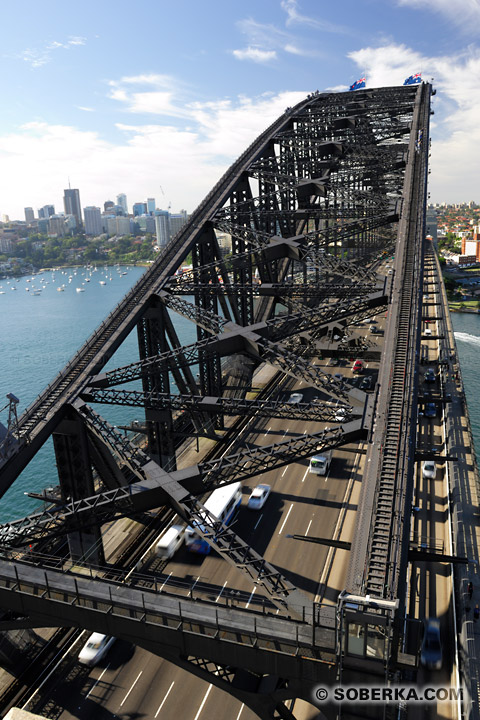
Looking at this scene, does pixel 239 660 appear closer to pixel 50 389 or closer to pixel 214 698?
pixel 214 698

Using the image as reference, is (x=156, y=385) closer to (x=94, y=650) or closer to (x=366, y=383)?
(x=94, y=650)

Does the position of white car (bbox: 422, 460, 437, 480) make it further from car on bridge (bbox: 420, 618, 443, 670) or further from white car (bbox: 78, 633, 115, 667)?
white car (bbox: 78, 633, 115, 667)

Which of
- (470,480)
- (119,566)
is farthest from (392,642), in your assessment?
(470,480)

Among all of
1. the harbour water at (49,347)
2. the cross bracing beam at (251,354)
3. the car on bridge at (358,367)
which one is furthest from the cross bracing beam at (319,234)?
the harbour water at (49,347)

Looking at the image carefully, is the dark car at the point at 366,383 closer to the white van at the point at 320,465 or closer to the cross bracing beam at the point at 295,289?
the white van at the point at 320,465

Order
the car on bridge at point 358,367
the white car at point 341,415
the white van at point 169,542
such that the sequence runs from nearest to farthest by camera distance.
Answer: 1. the white car at point 341,415
2. the white van at point 169,542
3. the car on bridge at point 358,367
